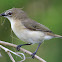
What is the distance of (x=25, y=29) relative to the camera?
2.60 m

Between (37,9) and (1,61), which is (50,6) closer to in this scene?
(37,9)

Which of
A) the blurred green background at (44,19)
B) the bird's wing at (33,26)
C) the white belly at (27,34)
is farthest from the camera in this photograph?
the blurred green background at (44,19)

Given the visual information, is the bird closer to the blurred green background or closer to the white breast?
the white breast

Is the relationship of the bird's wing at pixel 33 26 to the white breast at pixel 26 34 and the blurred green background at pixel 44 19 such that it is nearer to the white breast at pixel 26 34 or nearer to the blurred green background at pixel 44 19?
the white breast at pixel 26 34

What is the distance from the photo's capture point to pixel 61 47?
3738 millimetres

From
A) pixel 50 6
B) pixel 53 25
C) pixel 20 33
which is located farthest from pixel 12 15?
pixel 50 6

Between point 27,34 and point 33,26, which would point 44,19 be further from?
point 27,34

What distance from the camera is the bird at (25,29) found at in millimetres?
2551

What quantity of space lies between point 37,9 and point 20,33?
5.20ft

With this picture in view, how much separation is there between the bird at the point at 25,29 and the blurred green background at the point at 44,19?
71 centimetres

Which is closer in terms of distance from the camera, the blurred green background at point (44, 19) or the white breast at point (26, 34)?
the white breast at point (26, 34)

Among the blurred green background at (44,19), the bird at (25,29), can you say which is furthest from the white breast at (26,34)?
the blurred green background at (44,19)

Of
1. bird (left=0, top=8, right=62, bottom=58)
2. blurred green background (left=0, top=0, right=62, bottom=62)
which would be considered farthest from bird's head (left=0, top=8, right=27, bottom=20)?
blurred green background (left=0, top=0, right=62, bottom=62)

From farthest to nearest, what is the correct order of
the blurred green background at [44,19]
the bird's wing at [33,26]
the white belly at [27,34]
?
the blurred green background at [44,19]
the bird's wing at [33,26]
the white belly at [27,34]
